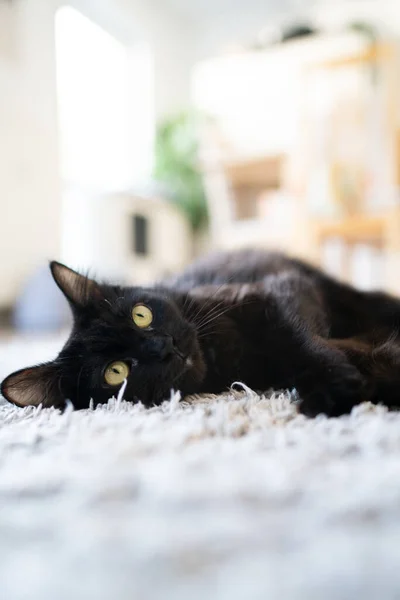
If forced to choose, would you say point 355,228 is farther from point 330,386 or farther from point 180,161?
point 180,161

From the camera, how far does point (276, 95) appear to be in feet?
10.4

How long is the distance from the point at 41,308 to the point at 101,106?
2.18 meters

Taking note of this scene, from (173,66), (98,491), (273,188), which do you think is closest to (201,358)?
(98,491)

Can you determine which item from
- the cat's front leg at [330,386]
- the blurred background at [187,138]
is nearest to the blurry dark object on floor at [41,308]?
the blurred background at [187,138]

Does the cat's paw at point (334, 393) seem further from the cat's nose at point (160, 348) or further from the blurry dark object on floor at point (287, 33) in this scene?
the blurry dark object on floor at point (287, 33)

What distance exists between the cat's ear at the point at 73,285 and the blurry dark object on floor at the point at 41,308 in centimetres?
191

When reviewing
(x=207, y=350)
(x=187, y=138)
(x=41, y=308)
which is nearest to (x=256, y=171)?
(x=41, y=308)

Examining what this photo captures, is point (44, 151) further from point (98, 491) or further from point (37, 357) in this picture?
point (98, 491)

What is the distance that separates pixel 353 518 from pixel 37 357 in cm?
125

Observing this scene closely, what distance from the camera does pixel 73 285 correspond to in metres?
0.83

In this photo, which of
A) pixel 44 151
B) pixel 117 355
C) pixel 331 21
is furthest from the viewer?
pixel 331 21

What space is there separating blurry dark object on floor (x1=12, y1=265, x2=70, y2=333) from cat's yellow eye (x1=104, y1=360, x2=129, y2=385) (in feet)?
6.66

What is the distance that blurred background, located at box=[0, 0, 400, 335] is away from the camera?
238cm

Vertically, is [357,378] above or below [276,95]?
below
